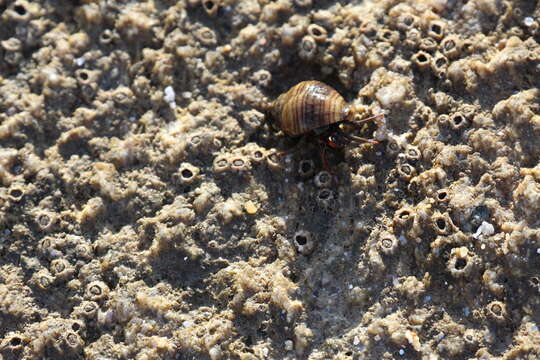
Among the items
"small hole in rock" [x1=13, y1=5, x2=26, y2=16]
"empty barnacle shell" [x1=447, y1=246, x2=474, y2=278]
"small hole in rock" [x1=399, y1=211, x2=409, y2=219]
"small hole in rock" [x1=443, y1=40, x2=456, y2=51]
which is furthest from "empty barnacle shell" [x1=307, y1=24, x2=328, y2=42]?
"small hole in rock" [x1=13, y1=5, x2=26, y2=16]

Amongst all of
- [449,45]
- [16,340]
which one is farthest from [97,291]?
[449,45]

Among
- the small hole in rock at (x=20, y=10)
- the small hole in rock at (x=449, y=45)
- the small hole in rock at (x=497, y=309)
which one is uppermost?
the small hole in rock at (x=449, y=45)

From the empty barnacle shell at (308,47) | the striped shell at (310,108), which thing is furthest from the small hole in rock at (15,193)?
the empty barnacle shell at (308,47)

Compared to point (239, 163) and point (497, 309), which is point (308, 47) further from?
point (497, 309)

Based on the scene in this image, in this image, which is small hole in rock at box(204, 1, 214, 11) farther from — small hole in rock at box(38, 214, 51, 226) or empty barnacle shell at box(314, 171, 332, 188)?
small hole in rock at box(38, 214, 51, 226)

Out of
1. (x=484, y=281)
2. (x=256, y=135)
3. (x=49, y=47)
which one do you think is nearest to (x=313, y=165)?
(x=256, y=135)

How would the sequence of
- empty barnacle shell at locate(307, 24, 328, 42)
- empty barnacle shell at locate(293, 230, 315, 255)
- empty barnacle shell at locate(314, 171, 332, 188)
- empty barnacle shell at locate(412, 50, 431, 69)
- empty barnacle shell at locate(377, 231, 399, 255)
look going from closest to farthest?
empty barnacle shell at locate(377, 231, 399, 255) < empty barnacle shell at locate(293, 230, 315, 255) < empty barnacle shell at locate(314, 171, 332, 188) < empty barnacle shell at locate(412, 50, 431, 69) < empty barnacle shell at locate(307, 24, 328, 42)

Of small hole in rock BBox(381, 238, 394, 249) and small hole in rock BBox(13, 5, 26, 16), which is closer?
small hole in rock BBox(381, 238, 394, 249)

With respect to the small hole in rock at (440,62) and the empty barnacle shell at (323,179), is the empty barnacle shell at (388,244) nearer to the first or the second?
the empty barnacle shell at (323,179)
